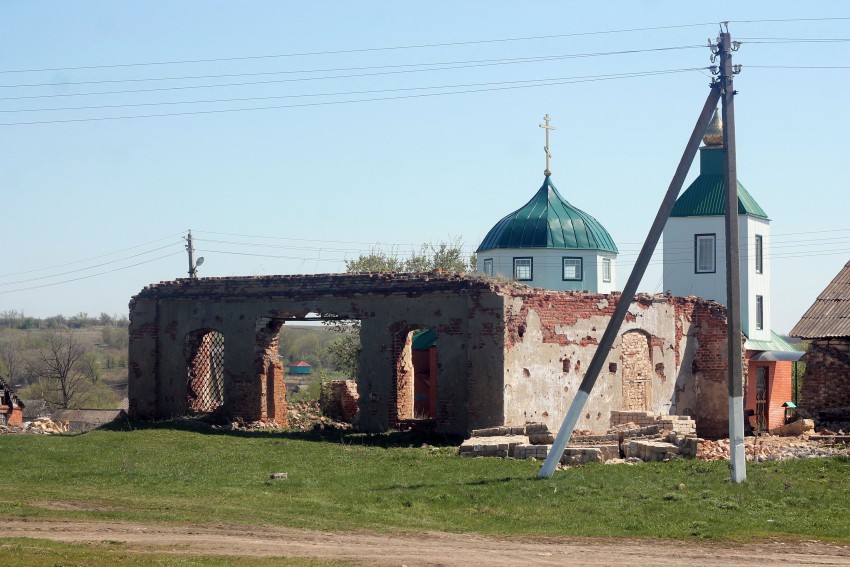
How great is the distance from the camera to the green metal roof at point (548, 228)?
38969 millimetres

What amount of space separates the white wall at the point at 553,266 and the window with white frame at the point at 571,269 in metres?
0.10

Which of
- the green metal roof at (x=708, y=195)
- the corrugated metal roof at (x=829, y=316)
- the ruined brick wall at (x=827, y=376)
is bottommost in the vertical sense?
the ruined brick wall at (x=827, y=376)

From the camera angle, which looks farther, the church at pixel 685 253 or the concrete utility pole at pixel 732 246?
the church at pixel 685 253

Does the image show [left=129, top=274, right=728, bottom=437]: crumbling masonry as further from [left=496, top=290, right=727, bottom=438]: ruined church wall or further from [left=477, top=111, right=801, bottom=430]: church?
[left=477, top=111, right=801, bottom=430]: church

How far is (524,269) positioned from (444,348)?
15.1m

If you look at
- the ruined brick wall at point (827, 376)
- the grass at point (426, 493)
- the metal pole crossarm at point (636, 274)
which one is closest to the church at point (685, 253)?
the ruined brick wall at point (827, 376)

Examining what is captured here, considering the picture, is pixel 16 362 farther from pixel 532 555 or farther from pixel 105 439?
pixel 532 555

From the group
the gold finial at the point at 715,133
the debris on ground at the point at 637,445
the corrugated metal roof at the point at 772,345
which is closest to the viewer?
the debris on ground at the point at 637,445

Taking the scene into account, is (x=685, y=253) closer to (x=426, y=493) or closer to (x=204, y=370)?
(x=204, y=370)

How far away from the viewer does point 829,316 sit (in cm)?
2752

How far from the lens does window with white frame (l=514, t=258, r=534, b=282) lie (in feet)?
128

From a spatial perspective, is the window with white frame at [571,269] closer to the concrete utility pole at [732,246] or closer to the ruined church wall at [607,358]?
the ruined church wall at [607,358]

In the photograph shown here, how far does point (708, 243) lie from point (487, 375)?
18191mm

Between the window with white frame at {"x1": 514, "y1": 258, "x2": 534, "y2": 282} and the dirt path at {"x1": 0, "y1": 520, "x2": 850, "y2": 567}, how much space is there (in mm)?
25022
